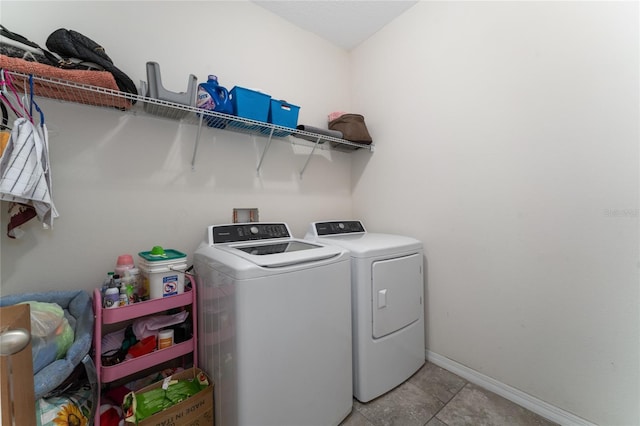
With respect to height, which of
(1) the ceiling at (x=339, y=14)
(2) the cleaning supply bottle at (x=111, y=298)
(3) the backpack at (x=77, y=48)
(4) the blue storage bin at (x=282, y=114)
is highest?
(1) the ceiling at (x=339, y=14)

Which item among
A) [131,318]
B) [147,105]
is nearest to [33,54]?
[147,105]

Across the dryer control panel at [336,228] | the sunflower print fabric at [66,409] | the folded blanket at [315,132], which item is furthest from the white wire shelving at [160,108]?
the sunflower print fabric at [66,409]

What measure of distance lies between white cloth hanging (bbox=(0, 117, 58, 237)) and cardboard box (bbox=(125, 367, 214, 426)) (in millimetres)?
932

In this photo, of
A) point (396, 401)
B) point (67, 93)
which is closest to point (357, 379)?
point (396, 401)

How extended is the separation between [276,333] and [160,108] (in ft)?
4.54

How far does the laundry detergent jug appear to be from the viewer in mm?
1480

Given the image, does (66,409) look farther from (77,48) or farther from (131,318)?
(77,48)

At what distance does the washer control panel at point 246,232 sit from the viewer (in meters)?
1.52

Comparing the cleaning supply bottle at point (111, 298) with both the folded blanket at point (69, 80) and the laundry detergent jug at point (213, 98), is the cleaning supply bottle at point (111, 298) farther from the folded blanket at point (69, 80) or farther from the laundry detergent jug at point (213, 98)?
the laundry detergent jug at point (213, 98)

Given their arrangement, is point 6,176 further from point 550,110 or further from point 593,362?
point 593,362

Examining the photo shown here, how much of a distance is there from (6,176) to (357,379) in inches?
72.7

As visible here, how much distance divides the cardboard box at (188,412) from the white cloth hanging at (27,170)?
932 millimetres

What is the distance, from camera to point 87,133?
1.34m

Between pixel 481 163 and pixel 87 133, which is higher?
pixel 87 133
